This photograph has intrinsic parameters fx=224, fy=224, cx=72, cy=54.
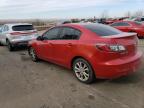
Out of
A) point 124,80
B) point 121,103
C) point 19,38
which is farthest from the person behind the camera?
point 19,38

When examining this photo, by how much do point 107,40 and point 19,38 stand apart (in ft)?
23.9

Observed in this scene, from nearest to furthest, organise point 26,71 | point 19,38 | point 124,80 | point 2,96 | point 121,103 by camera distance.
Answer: point 121,103, point 2,96, point 124,80, point 26,71, point 19,38

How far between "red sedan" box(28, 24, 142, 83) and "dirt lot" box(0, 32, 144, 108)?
357 mm

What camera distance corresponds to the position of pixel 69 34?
633 cm

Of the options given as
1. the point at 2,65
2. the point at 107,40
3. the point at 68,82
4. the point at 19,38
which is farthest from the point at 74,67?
the point at 19,38

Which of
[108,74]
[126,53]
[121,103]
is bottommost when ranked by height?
[121,103]

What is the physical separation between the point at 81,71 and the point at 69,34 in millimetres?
1164

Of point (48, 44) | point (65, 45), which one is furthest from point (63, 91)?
point (48, 44)

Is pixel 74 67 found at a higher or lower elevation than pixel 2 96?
higher

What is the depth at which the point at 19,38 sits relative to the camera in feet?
38.0

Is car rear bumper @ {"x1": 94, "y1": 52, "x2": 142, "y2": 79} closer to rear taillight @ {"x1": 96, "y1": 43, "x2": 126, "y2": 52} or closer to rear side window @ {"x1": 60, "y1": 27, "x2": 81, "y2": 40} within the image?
rear taillight @ {"x1": 96, "y1": 43, "x2": 126, "y2": 52}

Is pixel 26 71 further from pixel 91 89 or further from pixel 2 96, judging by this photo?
pixel 91 89

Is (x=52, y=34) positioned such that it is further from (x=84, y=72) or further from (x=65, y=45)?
(x=84, y=72)

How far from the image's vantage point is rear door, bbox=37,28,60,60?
7.02 metres
